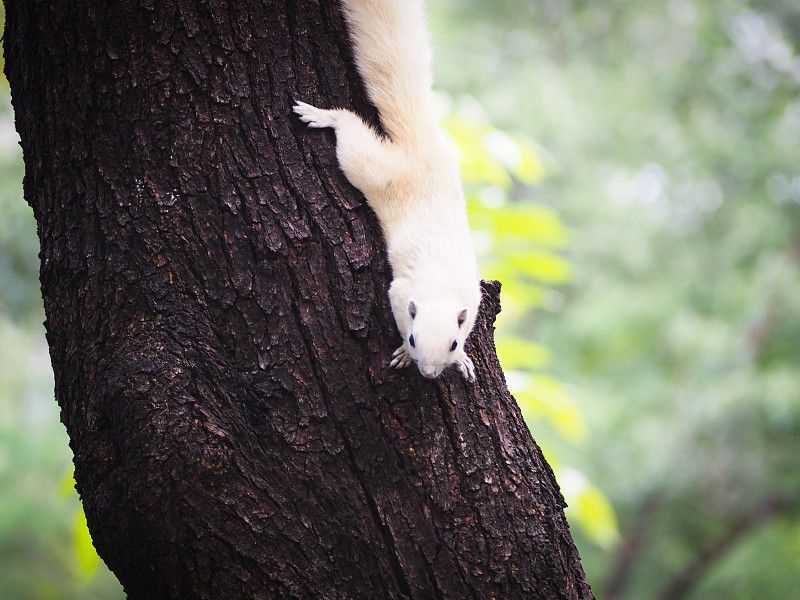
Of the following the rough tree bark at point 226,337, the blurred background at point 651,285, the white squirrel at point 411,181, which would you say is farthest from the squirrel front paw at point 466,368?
the blurred background at point 651,285

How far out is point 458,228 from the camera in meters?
2.32

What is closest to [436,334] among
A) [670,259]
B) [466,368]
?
[466,368]

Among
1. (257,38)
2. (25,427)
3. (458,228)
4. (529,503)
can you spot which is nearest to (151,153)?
(257,38)

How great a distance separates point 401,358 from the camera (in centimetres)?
183

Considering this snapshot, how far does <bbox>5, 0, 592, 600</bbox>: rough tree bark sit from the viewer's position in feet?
5.35

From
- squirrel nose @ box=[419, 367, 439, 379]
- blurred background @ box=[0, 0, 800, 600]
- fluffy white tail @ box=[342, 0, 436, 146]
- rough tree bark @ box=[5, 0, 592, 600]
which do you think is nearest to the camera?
rough tree bark @ box=[5, 0, 592, 600]

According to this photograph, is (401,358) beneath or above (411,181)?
beneath

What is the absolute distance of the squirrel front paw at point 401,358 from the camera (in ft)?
5.94

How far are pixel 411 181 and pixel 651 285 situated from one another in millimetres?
5940

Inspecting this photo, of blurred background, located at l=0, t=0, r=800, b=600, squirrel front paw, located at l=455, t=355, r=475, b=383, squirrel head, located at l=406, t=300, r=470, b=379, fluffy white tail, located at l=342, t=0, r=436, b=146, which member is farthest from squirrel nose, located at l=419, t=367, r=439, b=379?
blurred background, located at l=0, t=0, r=800, b=600

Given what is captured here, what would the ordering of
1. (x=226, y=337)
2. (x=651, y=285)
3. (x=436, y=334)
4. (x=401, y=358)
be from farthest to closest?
(x=651, y=285)
(x=436, y=334)
(x=401, y=358)
(x=226, y=337)

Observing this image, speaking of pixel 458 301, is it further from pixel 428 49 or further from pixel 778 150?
pixel 778 150

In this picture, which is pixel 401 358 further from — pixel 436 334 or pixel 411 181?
pixel 411 181

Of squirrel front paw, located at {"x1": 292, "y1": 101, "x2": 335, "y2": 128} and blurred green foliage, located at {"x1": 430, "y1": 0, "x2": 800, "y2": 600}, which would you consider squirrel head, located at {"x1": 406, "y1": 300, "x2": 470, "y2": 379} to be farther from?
blurred green foliage, located at {"x1": 430, "y1": 0, "x2": 800, "y2": 600}
